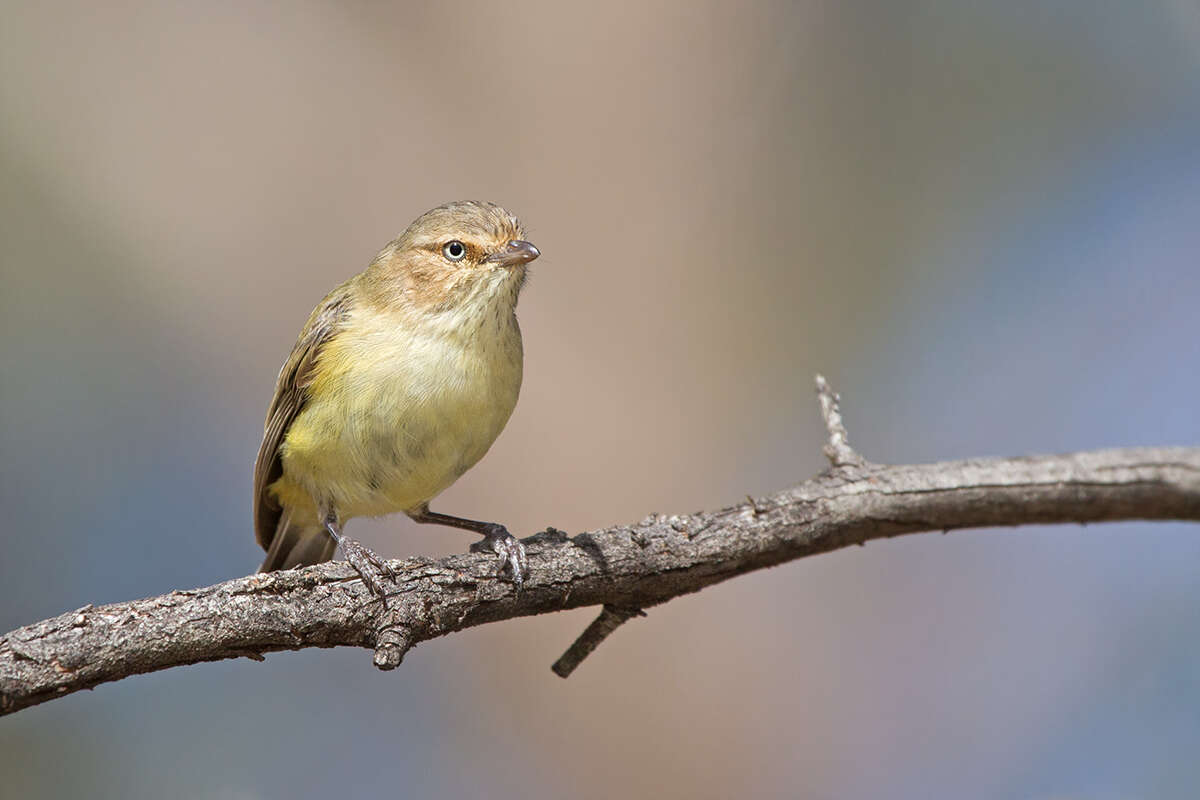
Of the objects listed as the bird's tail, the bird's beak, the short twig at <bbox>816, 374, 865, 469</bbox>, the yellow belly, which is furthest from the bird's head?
the short twig at <bbox>816, 374, 865, 469</bbox>

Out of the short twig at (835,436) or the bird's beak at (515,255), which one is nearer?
the short twig at (835,436)

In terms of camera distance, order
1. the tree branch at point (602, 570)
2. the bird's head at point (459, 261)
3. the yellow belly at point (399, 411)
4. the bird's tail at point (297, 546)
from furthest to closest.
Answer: the bird's tail at point (297, 546) → the bird's head at point (459, 261) → the yellow belly at point (399, 411) → the tree branch at point (602, 570)

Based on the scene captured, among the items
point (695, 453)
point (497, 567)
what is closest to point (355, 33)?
point (695, 453)

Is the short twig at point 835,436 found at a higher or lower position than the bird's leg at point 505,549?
higher

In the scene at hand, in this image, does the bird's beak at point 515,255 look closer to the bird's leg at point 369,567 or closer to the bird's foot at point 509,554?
the bird's foot at point 509,554

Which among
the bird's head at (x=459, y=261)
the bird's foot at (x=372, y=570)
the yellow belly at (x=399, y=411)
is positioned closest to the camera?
the bird's foot at (x=372, y=570)

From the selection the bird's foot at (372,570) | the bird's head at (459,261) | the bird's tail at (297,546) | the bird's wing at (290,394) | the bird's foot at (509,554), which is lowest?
the bird's tail at (297,546)

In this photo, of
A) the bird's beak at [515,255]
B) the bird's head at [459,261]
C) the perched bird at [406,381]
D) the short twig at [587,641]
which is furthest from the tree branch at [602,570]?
the bird's beak at [515,255]

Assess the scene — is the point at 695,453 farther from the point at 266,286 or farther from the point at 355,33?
the point at 355,33
